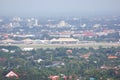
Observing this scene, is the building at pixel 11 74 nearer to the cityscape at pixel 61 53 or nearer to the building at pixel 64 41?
the cityscape at pixel 61 53

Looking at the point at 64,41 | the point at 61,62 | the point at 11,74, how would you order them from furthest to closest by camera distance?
the point at 64,41 < the point at 61,62 < the point at 11,74

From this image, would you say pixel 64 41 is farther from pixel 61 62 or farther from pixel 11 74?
pixel 11 74

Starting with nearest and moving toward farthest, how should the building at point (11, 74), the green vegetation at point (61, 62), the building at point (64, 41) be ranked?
the building at point (11, 74), the green vegetation at point (61, 62), the building at point (64, 41)

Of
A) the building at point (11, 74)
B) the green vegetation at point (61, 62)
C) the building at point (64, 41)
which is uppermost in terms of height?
the building at point (11, 74)

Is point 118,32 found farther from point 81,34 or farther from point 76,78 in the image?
point 76,78

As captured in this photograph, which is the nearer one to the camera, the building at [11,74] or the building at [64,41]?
the building at [11,74]

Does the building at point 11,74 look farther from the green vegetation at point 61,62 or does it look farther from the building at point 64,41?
the building at point 64,41

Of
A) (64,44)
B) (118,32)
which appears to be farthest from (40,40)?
(118,32)

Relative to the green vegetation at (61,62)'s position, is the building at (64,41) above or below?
below

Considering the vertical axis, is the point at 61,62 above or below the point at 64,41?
above

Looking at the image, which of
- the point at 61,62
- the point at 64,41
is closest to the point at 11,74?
the point at 61,62

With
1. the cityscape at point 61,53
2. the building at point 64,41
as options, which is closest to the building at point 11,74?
the cityscape at point 61,53

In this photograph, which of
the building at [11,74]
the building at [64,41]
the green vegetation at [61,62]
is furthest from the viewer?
the building at [64,41]
